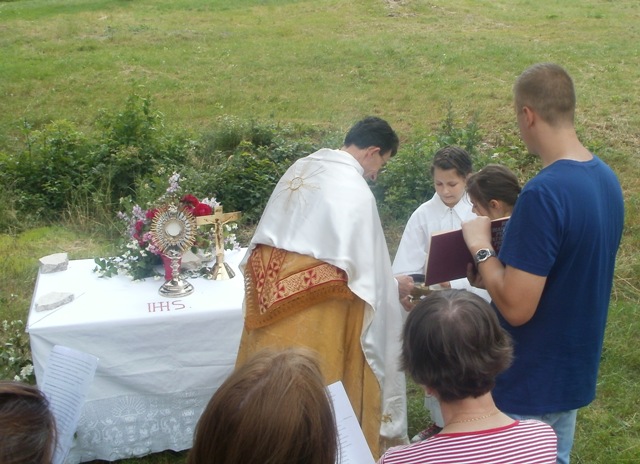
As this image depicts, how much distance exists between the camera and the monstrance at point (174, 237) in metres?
3.95

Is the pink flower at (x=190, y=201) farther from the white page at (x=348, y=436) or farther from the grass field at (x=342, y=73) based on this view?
the white page at (x=348, y=436)

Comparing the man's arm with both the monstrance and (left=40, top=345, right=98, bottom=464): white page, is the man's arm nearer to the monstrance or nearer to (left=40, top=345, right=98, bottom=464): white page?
(left=40, top=345, right=98, bottom=464): white page

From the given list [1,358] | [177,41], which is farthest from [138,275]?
[177,41]

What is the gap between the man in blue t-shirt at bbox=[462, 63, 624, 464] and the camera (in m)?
2.29

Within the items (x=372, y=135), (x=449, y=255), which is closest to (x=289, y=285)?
(x=449, y=255)

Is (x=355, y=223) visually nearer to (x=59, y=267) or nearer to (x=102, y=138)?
(x=59, y=267)

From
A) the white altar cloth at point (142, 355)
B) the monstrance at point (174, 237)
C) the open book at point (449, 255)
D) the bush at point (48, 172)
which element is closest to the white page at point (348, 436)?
the open book at point (449, 255)

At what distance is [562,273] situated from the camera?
2.38 meters

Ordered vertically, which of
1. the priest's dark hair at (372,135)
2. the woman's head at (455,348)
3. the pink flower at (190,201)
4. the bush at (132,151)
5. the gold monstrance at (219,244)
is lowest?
the bush at (132,151)

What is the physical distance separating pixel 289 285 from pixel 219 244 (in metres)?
1.30

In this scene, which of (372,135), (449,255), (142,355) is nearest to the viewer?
(449,255)

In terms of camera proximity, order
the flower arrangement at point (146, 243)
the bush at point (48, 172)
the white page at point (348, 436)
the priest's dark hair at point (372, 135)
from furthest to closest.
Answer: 1. the bush at point (48, 172)
2. the flower arrangement at point (146, 243)
3. the priest's dark hair at point (372, 135)
4. the white page at point (348, 436)

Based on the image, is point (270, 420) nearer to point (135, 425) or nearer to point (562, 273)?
point (562, 273)

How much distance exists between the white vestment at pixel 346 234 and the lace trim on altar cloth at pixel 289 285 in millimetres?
47
